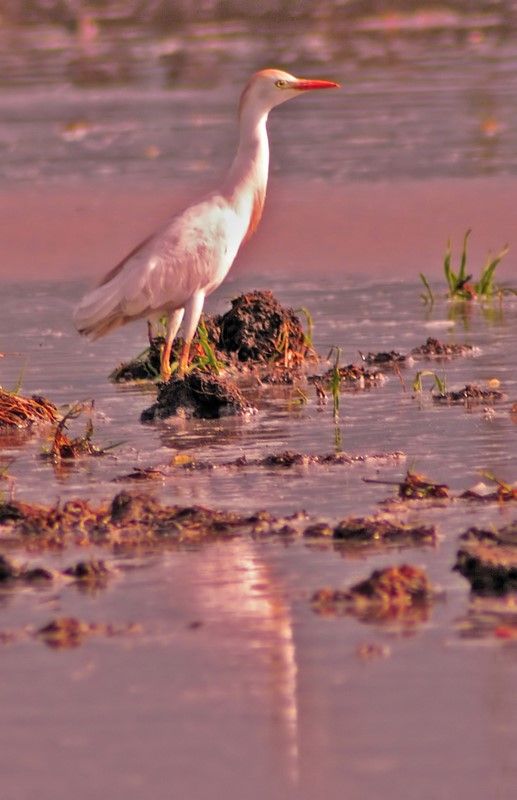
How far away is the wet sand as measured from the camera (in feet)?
63.0

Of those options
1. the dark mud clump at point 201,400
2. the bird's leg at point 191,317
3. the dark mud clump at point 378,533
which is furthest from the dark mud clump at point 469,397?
the dark mud clump at point 378,533

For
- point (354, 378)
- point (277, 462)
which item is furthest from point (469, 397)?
point (277, 462)

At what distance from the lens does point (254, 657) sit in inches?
238

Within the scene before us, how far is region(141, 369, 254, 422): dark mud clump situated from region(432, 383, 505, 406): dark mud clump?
1.04m

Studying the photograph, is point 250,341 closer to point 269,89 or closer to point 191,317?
point 191,317

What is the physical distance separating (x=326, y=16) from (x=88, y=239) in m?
28.3

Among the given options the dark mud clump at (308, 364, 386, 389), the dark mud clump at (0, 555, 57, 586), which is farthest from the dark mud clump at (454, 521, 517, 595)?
the dark mud clump at (308, 364, 386, 389)

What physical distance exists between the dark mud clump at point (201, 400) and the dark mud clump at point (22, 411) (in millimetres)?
521

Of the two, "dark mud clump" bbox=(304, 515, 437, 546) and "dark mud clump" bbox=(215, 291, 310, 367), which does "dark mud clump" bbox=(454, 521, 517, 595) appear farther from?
"dark mud clump" bbox=(215, 291, 310, 367)

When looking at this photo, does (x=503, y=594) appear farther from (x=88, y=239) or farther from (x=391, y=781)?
(x=88, y=239)

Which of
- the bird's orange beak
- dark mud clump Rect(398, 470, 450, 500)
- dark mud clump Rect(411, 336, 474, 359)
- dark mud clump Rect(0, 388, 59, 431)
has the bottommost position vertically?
dark mud clump Rect(398, 470, 450, 500)

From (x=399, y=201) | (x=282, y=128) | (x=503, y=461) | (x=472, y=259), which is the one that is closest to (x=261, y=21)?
(x=282, y=128)

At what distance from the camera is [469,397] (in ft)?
36.3

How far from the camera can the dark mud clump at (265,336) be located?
511 inches
